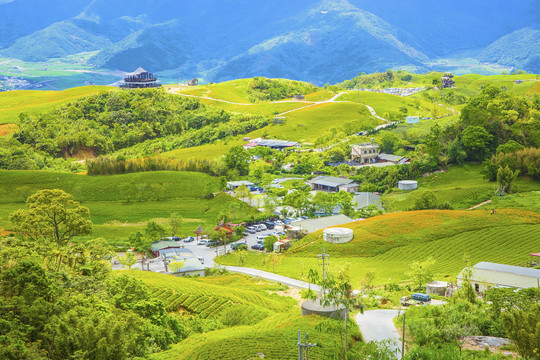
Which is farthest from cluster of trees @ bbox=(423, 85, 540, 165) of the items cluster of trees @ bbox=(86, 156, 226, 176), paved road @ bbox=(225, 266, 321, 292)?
paved road @ bbox=(225, 266, 321, 292)

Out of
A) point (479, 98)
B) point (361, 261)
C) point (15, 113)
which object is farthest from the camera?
point (15, 113)

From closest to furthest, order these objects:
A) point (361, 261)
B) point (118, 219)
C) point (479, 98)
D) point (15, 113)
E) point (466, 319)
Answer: point (466, 319), point (361, 261), point (118, 219), point (479, 98), point (15, 113)

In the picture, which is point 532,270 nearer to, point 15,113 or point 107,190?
point 107,190

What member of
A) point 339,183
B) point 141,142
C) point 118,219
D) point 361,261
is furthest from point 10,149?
point 361,261

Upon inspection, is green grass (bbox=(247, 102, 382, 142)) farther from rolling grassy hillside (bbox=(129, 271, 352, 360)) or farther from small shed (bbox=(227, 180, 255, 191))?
rolling grassy hillside (bbox=(129, 271, 352, 360))

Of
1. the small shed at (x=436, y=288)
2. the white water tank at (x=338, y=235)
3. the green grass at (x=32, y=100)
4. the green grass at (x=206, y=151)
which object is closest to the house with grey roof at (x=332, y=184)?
the green grass at (x=206, y=151)

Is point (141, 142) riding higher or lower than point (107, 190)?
higher

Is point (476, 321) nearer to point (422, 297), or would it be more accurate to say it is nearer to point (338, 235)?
point (422, 297)
